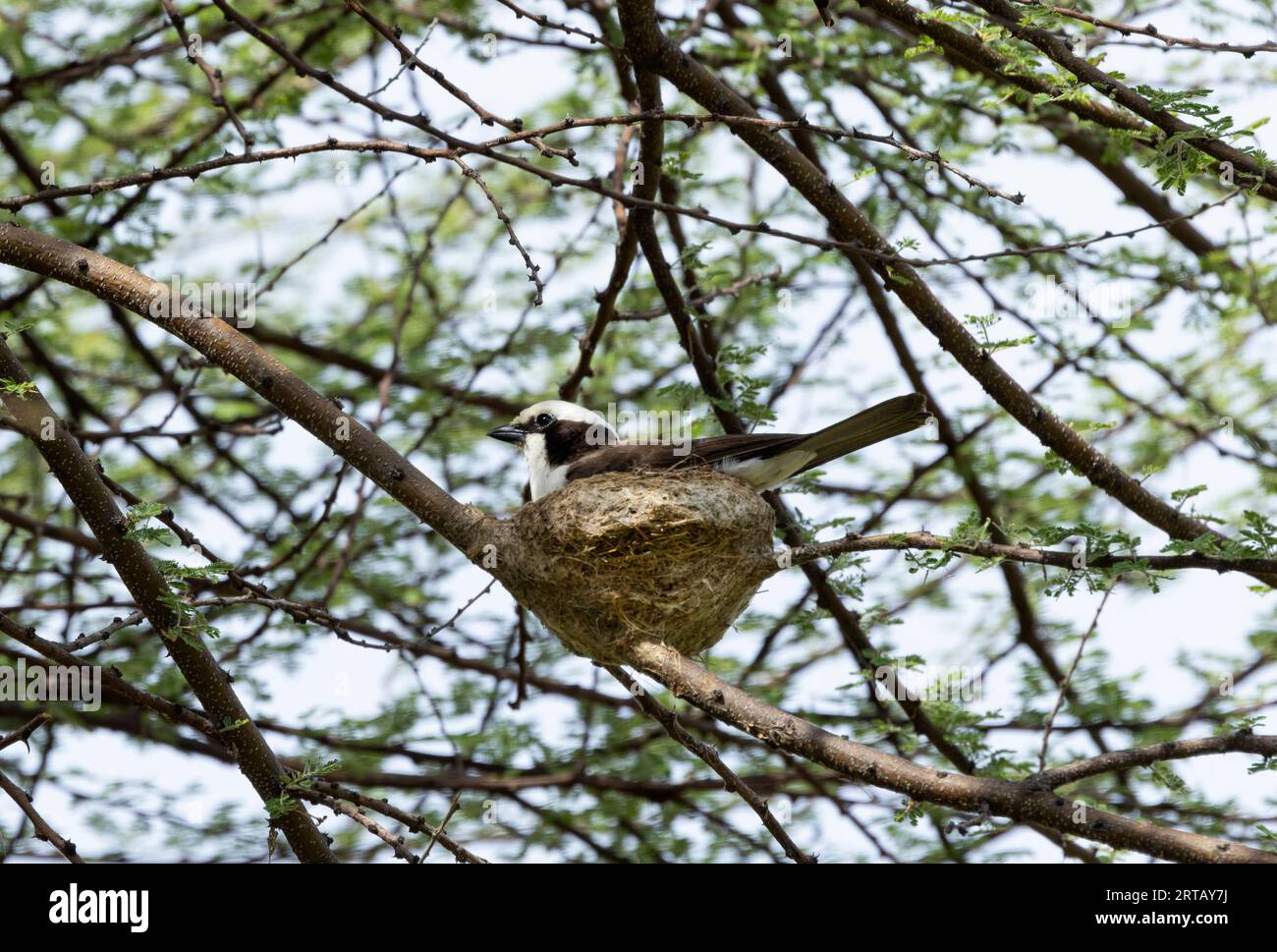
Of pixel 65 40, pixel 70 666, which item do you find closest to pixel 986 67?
pixel 70 666

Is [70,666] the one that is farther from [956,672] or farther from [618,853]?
[956,672]

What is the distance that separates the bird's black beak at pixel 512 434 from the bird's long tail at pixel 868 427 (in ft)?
5.41

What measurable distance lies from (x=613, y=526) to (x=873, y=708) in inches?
117

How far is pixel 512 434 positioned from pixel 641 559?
86.6 inches

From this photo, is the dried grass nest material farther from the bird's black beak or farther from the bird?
the bird's black beak

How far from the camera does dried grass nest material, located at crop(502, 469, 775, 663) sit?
4852mm

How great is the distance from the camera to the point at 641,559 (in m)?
5.12

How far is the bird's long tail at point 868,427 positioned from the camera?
5.60m

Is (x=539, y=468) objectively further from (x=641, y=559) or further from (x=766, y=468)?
(x=641, y=559)

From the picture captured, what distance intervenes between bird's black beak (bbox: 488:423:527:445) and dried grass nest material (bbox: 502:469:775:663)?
1.69m

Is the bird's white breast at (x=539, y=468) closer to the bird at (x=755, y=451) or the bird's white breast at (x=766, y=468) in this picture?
the bird at (x=755, y=451)

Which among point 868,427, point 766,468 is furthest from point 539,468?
point 868,427

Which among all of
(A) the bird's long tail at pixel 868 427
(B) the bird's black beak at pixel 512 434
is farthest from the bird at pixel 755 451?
(B) the bird's black beak at pixel 512 434

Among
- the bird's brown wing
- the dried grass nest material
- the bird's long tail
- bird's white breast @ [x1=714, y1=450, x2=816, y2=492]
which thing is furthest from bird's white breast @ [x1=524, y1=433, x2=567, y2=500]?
the bird's long tail
